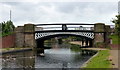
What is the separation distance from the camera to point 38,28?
70062 mm

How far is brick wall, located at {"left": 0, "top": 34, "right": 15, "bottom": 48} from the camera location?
59.7 meters

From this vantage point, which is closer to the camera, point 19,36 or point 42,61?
point 42,61

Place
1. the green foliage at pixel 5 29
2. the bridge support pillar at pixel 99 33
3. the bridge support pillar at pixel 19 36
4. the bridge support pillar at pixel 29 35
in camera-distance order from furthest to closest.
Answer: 1. the green foliage at pixel 5 29
2. the bridge support pillar at pixel 19 36
3. the bridge support pillar at pixel 29 35
4. the bridge support pillar at pixel 99 33

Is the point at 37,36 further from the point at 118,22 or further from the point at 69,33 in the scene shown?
the point at 118,22

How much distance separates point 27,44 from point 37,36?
3235mm

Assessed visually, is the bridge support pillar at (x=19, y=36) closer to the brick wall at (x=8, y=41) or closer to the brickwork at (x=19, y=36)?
the brickwork at (x=19, y=36)

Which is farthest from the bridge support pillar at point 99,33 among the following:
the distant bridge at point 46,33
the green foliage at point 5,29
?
the green foliage at point 5,29

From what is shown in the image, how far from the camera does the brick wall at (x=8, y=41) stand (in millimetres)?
59688

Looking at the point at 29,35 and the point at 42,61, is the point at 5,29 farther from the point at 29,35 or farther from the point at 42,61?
the point at 42,61

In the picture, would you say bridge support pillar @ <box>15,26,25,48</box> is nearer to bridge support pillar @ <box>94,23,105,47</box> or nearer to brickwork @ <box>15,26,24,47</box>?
brickwork @ <box>15,26,24,47</box>

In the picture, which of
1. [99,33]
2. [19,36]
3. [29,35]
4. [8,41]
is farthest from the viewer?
[19,36]

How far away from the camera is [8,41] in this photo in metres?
62.3

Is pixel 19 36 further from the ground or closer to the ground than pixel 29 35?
closer to the ground

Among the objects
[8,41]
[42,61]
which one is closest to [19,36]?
[8,41]
